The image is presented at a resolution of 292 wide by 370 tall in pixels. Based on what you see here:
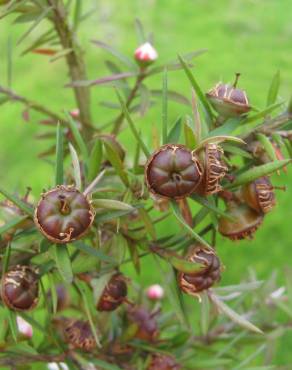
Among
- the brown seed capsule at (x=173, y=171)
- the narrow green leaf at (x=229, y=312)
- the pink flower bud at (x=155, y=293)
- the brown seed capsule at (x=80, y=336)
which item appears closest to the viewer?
the brown seed capsule at (x=173, y=171)

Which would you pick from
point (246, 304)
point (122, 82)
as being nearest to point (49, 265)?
point (122, 82)

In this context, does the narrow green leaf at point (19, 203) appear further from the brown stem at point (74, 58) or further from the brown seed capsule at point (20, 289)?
the brown stem at point (74, 58)

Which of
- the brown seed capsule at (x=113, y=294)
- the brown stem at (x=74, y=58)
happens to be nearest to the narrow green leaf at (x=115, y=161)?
the brown seed capsule at (x=113, y=294)

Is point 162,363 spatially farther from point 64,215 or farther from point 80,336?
point 64,215

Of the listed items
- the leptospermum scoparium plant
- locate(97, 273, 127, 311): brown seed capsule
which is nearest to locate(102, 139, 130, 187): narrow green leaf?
the leptospermum scoparium plant

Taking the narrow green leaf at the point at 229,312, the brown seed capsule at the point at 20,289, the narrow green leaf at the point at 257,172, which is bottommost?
the narrow green leaf at the point at 229,312

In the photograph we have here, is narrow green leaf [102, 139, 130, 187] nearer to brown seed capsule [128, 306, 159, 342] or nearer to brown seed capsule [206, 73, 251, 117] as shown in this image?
brown seed capsule [206, 73, 251, 117]

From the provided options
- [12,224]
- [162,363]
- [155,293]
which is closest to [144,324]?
[162,363]

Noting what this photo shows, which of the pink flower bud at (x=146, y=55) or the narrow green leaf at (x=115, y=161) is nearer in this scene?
the narrow green leaf at (x=115, y=161)
